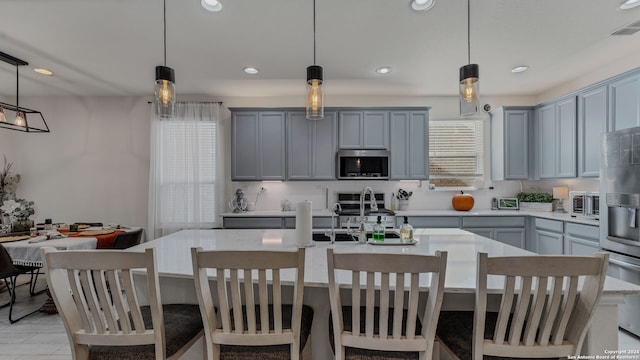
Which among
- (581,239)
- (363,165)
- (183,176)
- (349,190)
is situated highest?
(363,165)

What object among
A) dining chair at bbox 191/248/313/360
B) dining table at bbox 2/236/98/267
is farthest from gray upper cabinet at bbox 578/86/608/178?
dining table at bbox 2/236/98/267

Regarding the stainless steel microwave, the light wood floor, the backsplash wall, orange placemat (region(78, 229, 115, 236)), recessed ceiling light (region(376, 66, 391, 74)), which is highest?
recessed ceiling light (region(376, 66, 391, 74))

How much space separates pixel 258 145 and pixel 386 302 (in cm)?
359

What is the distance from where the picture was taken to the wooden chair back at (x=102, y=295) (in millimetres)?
1213

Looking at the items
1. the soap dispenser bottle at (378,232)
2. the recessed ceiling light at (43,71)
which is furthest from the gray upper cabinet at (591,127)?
the recessed ceiling light at (43,71)

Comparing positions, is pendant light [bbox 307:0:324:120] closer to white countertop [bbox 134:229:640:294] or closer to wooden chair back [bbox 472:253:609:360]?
white countertop [bbox 134:229:640:294]

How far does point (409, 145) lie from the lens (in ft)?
14.4

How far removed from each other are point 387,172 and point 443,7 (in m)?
2.35

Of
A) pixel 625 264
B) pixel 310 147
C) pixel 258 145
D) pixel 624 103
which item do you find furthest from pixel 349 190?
pixel 624 103

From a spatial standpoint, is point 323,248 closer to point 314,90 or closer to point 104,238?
point 314,90

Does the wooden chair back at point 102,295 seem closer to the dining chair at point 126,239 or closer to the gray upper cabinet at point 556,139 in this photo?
the dining chair at point 126,239

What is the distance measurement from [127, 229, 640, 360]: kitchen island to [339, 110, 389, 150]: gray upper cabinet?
1995 mm

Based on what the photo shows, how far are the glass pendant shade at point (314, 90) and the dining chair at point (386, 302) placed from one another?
119 cm

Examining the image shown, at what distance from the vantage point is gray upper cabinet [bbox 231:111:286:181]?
439 cm
